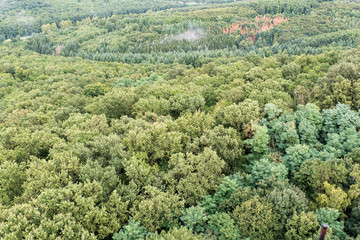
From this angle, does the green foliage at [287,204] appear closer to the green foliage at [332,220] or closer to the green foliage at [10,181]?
the green foliage at [332,220]

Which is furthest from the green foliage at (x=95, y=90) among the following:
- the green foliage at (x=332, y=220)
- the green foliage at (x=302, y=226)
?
the green foliage at (x=332, y=220)

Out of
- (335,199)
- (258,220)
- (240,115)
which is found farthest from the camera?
(240,115)

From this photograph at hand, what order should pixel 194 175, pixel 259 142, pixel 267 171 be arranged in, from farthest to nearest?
pixel 259 142, pixel 267 171, pixel 194 175

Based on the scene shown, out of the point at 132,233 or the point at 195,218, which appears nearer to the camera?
the point at 132,233

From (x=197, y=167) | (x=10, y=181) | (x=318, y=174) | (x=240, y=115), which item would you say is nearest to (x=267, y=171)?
(x=318, y=174)

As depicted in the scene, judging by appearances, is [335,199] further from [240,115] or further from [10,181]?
[10,181]

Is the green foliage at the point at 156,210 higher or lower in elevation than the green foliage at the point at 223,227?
higher

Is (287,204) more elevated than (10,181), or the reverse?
(10,181)

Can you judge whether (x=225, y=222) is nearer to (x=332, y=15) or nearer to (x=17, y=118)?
(x=17, y=118)

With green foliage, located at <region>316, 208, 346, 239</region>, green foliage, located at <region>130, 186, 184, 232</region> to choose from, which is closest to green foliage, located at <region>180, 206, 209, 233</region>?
green foliage, located at <region>130, 186, 184, 232</region>

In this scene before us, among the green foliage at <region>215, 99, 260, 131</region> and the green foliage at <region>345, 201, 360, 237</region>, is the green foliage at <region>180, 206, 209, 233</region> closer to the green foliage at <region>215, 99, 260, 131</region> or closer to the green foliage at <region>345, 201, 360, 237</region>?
the green foliage at <region>345, 201, 360, 237</region>

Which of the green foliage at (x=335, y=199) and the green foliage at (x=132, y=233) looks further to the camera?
the green foliage at (x=335, y=199)
